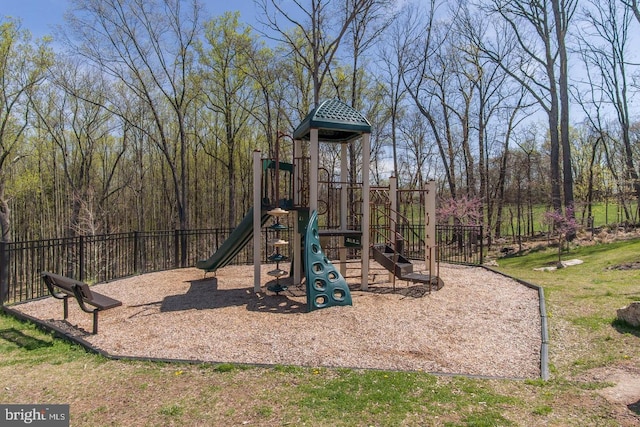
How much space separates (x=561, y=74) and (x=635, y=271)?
11944 mm

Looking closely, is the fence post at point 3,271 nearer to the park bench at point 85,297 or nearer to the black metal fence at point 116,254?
the black metal fence at point 116,254

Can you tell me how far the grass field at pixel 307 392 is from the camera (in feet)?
9.99

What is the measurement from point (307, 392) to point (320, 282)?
327 centimetres

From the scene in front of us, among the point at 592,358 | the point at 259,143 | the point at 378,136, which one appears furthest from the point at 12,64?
the point at 592,358

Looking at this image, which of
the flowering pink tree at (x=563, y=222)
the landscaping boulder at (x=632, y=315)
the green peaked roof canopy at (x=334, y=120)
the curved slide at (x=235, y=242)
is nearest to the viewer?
the landscaping boulder at (x=632, y=315)

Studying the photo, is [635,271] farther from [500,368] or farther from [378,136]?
[378,136]

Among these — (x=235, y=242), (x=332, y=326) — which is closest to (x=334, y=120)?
(x=235, y=242)

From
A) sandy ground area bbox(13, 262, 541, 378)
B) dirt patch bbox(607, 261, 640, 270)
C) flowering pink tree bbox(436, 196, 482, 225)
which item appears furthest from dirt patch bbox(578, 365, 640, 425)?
flowering pink tree bbox(436, 196, 482, 225)

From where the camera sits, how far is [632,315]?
5.34 metres

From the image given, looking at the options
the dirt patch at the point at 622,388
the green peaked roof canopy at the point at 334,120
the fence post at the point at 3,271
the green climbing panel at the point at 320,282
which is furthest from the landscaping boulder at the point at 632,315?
the fence post at the point at 3,271

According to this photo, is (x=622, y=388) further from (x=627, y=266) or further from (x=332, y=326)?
(x=627, y=266)

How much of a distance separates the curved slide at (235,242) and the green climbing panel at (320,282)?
6.11ft

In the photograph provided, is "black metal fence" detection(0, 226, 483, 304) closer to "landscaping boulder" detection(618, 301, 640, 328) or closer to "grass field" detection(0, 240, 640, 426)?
"grass field" detection(0, 240, 640, 426)

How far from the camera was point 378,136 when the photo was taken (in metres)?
23.3
